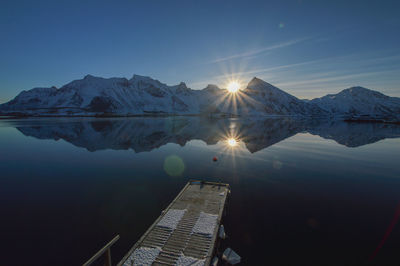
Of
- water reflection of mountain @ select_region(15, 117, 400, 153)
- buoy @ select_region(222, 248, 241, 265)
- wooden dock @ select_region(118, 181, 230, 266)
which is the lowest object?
buoy @ select_region(222, 248, 241, 265)

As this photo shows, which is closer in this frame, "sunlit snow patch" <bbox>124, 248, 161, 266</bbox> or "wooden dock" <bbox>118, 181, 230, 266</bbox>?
"sunlit snow patch" <bbox>124, 248, 161, 266</bbox>

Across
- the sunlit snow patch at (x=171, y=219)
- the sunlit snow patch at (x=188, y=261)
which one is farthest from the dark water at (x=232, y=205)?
the sunlit snow patch at (x=188, y=261)

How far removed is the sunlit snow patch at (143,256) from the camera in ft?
35.3

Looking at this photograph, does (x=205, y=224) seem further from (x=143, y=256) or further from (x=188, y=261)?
(x=143, y=256)

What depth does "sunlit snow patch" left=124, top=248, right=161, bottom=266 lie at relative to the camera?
10.7m

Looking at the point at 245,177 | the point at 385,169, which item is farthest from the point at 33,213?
the point at 385,169

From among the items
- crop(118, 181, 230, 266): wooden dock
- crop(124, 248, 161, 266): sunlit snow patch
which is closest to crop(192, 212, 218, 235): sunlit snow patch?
crop(118, 181, 230, 266): wooden dock

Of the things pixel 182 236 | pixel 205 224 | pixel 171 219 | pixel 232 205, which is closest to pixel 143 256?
pixel 182 236

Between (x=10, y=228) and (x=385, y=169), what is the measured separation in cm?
5293

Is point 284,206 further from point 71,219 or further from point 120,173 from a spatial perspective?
point 120,173

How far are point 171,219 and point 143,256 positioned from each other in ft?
12.6

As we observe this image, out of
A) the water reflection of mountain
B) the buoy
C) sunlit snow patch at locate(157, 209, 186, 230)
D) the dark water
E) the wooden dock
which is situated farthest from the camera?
the water reflection of mountain

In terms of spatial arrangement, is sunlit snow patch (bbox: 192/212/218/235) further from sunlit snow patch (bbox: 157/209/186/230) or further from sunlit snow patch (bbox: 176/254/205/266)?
sunlit snow patch (bbox: 176/254/205/266)

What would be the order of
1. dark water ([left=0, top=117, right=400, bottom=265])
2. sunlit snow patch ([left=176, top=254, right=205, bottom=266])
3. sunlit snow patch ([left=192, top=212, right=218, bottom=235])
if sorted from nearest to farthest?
1. sunlit snow patch ([left=176, top=254, right=205, bottom=266])
2. dark water ([left=0, top=117, right=400, bottom=265])
3. sunlit snow patch ([left=192, top=212, right=218, bottom=235])
